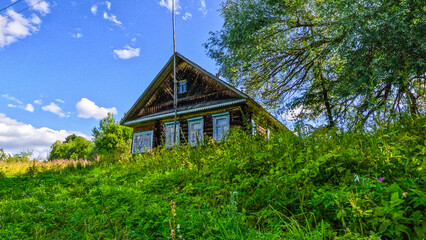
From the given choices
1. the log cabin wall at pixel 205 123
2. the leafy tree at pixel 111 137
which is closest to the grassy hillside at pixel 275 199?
the log cabin wall at pixel 205 123

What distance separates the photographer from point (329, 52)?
10.1 metres

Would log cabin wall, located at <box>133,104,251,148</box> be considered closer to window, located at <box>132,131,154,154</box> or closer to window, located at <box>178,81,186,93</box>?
window, located at <box>132,131,154,154</box>

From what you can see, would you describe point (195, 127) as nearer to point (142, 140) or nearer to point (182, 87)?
point (182, 87)

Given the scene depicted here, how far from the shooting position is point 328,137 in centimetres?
405

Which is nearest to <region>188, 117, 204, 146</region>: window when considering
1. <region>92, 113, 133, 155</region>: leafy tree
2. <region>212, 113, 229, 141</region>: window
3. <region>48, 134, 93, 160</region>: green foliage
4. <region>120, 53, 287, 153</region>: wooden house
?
<region>120, 53, 287, 153</region>: wooden house

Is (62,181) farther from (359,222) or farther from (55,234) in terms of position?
(359,222)

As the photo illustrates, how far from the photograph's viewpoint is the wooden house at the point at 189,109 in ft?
45.3

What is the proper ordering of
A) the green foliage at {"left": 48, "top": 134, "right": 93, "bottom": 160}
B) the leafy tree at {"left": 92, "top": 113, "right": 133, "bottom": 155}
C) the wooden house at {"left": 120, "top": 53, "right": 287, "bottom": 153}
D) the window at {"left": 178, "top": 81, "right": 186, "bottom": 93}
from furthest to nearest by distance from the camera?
the green foliage at {"left": 48, "top": 134, "right": 93, "bottom": 160}
the leafy tree at {"left": 92, "top": 113, "right": 133, "bottom": 155}
the window at {"left": 178, "top": 81, "right": 186, "bottom": 93}
the wooden house at {"left": 120, "top": 53, "right": 287, "bottom": 153}

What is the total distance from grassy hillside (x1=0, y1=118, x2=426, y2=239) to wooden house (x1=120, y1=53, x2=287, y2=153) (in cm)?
835

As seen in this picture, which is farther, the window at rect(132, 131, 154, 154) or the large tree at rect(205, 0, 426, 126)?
the window at rect(132, 131, 154, 154)

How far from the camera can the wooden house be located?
1381 cm

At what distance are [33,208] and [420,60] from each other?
10.7 meters

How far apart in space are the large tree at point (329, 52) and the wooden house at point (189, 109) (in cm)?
129

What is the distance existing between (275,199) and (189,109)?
39.0ft
